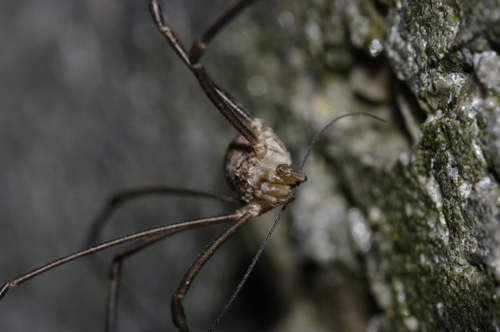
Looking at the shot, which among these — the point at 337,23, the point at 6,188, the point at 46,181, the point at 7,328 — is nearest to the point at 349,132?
the point at 337,23

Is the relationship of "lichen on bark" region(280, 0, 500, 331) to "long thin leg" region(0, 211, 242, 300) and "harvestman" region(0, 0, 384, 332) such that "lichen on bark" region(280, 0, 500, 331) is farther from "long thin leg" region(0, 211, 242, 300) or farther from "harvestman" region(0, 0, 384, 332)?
"long thin leg" region(0, 211, 242, 300)

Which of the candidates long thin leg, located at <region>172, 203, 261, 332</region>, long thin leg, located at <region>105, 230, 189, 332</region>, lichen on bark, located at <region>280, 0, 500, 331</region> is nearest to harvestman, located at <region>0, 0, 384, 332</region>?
long thin leg, located at <region>172, 203, 261, 332</region>

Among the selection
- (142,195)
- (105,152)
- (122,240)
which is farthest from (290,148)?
(105,152)

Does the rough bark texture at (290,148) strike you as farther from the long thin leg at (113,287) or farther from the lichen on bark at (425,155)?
the long thin leg at (113,287)

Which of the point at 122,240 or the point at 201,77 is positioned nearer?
the point at 201,77

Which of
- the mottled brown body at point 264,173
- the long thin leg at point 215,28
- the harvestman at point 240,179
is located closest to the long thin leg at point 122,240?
the harvestman at point 240,179

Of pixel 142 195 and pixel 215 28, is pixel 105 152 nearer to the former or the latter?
pixel 142 195

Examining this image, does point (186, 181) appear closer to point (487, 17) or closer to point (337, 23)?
point (337, 23)
